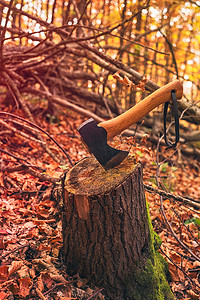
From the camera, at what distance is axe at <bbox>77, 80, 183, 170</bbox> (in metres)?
2.12

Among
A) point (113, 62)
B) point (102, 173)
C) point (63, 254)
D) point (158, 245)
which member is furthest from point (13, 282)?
point (113, 62)

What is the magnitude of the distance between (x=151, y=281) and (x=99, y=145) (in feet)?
4.29

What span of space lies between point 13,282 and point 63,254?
500 mm

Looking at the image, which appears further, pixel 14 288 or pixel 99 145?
pixel 99 145

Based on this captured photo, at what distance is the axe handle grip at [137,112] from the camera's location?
2.23m

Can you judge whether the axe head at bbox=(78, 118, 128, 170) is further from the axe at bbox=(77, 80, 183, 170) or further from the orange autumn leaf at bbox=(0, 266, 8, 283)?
the orange autumn leaf at bbox=(0, 266, 8, 283)

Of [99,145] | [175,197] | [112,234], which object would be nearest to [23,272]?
[112,234]

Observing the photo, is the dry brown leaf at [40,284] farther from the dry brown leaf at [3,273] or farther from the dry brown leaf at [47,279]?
the dry brown leaf at [3,273]

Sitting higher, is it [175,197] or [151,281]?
[175,197]

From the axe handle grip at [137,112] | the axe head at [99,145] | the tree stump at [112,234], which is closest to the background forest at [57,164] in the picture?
the tree stump at [112,234]

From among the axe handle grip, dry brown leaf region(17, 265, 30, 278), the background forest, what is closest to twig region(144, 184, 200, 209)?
the background forest

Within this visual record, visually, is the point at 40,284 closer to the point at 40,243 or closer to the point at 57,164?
the point at 40,243

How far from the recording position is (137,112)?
2295mm

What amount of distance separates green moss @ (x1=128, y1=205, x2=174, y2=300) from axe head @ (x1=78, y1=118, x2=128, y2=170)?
82 cm
